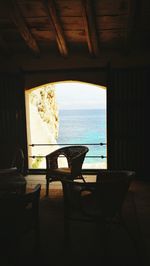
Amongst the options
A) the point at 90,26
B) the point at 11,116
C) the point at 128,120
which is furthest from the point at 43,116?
the point at 90,26

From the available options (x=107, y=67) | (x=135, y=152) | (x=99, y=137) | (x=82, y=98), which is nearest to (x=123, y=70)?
(x=107, y=67)

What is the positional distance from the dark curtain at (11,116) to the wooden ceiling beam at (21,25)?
2.37ft

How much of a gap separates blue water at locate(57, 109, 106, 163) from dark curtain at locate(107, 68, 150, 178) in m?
18.7

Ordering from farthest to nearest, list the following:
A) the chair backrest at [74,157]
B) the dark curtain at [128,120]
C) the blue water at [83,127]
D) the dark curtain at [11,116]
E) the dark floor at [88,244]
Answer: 1. the blue water at [83,127]
2. the dark curtain at [11,116]
3. the dark curtain at [128,120]
4. the chair backrest at [74,157]
5. the dark floor at [88,244]

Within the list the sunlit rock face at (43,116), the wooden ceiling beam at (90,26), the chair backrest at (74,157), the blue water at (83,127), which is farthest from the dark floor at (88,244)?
the blue water at (83,127)

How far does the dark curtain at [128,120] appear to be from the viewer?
524 cm

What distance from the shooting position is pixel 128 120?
5.34m

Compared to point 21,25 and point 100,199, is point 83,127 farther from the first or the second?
point 100,199

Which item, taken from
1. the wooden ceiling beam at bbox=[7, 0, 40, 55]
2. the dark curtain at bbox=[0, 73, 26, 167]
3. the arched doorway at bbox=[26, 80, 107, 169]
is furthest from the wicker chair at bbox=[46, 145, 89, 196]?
the arched doorway at bbox=[26, 80, 107, 169]

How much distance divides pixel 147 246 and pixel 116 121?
299cm

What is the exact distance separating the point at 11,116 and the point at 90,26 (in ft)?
8.57

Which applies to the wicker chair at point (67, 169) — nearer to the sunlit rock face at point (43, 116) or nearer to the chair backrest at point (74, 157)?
the chair backrest at point (74, 157)

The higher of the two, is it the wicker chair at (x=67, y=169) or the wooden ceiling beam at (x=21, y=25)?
the wooden ceiling beam at (x=21, y=25)

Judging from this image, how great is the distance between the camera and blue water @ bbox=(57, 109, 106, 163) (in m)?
30.7
